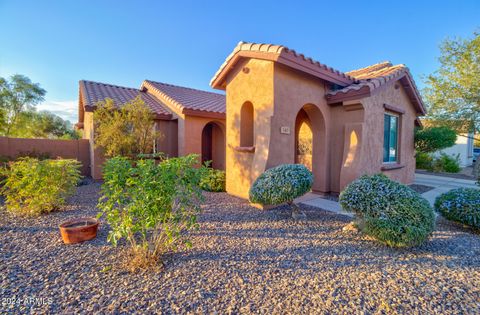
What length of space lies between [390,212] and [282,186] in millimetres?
2184

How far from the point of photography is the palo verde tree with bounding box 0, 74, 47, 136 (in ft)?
57.4

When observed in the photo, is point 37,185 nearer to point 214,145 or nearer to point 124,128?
point 124,128

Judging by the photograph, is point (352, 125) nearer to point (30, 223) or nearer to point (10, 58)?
point (30, 223)

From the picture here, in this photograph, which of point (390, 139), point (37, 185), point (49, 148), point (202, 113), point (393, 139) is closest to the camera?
point (37, 185)

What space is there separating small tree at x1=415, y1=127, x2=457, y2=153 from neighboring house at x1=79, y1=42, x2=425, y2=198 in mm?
555

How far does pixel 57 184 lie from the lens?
6273 millimetres

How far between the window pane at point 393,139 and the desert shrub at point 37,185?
38.9 ft

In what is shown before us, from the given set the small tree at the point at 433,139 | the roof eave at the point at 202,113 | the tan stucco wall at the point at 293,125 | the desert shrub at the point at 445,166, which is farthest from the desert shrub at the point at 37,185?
the desert shrub at the point at 445,166

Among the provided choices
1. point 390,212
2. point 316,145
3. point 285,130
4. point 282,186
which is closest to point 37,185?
point 282,186

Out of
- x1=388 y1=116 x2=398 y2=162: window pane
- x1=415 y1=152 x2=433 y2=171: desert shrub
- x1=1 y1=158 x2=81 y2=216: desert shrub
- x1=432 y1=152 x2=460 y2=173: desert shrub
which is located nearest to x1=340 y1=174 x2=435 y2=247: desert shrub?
x1=388 y1=116 x2=398 y2=162: window pane

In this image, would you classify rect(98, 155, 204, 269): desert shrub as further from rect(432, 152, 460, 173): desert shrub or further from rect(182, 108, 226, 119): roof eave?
rect(432, 152, 460, 173): desert shrub

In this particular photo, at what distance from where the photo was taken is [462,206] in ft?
17.3

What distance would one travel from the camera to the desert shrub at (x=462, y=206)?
16.8 feet

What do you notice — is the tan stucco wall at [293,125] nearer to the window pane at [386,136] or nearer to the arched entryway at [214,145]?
the window pane at [386,136]
